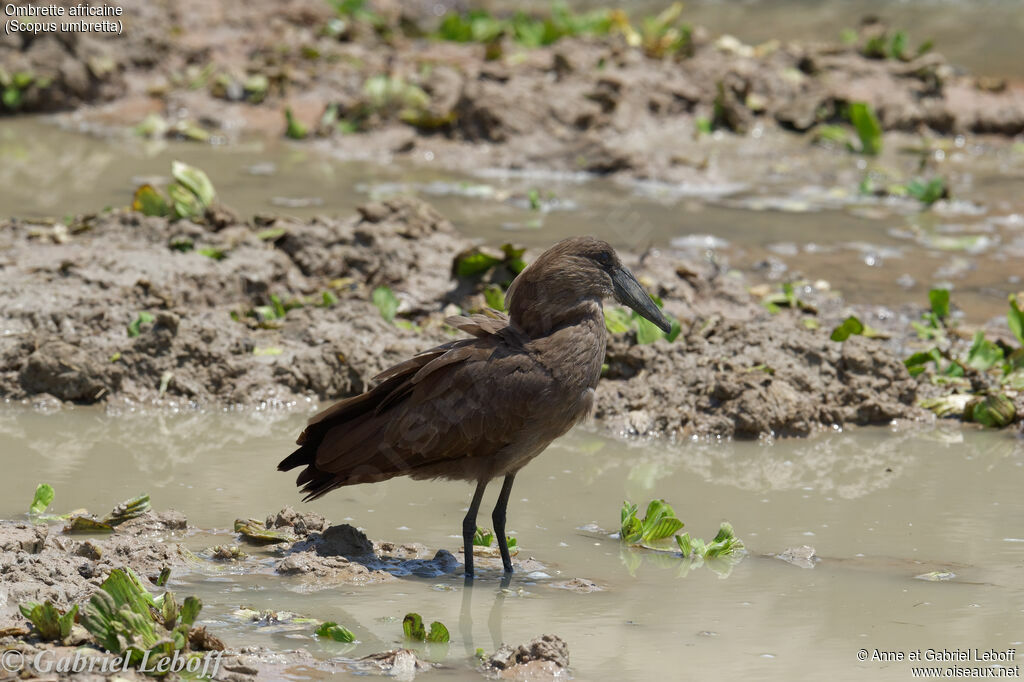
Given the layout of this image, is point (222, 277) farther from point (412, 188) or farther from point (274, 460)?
point (412, 188)

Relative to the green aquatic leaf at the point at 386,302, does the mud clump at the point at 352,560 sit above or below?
below

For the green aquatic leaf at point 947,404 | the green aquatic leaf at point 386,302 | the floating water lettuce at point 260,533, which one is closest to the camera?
the floating water lettuce at point 260,533

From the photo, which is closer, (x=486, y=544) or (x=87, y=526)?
(x=87, y=526)

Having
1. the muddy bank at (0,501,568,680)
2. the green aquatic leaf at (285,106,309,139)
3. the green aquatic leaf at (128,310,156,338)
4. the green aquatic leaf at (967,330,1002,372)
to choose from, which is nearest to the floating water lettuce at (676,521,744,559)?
the muddy bank at (0,501,568,680)

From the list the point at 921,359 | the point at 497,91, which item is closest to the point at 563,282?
the point at 921,359

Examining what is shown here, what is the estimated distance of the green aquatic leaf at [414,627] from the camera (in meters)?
4.16

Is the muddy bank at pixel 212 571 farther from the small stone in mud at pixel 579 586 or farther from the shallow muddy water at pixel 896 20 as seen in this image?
the shallow muddy water at pixel 896 20

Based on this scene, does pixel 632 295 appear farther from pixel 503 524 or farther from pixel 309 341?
pixel 309 341

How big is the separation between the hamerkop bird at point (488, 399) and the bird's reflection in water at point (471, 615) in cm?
8

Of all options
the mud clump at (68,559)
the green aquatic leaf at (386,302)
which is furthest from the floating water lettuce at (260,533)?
the green aquatic leaf at (386,302)

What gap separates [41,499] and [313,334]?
2.47 meters

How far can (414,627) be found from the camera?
4168mm

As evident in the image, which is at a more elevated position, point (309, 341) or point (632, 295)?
point (632, 295)

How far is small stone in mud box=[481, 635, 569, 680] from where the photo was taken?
3.90 meters
